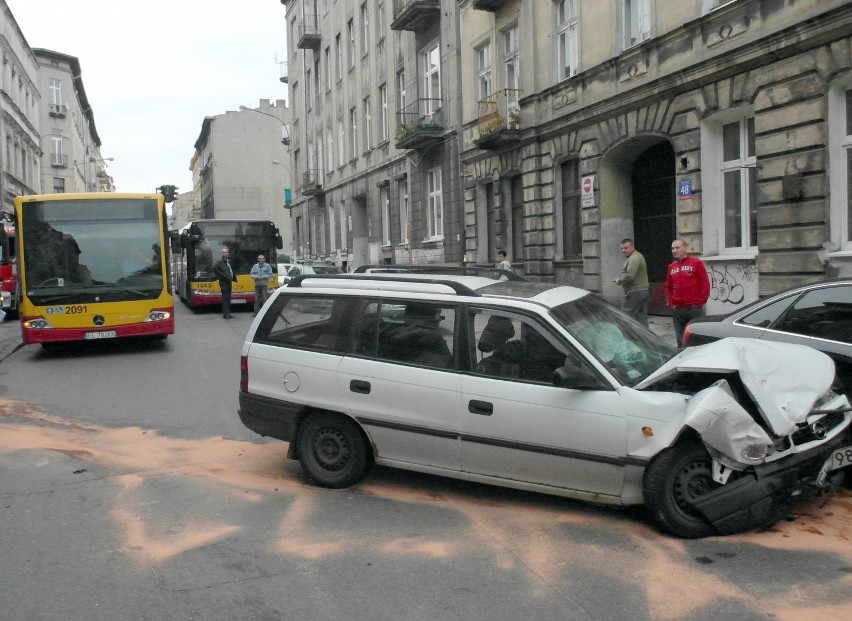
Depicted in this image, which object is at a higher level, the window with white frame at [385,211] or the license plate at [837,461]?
the window with white frame at [385,211]

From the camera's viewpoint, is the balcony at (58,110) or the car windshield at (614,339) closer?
the car windshield at (614,339)

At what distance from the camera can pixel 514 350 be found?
221 inches

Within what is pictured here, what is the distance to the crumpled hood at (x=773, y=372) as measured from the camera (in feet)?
16.1

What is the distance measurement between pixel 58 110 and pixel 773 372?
75.8 m

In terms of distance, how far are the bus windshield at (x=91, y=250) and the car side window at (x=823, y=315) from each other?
10502 mm

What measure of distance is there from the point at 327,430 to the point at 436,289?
4.41ft

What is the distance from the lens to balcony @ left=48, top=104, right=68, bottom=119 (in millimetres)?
70162

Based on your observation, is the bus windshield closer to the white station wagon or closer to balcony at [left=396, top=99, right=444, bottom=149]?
the white station wagon

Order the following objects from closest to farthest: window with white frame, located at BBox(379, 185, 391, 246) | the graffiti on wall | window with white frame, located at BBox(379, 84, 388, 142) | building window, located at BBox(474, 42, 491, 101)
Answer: the graffiti on wall
building window, located at BBox(474, 42, 491, 101)
window with white frame, located at BBox(379, 84, 388, 142)
window with white frame, located at BBox(379, 185, 391, 246)

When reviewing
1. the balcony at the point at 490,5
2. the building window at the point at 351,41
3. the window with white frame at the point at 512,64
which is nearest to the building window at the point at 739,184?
the window with white frame at the point at 512,64

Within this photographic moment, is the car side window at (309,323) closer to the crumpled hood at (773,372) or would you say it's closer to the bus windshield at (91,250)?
the crumpled hood at (773,372)

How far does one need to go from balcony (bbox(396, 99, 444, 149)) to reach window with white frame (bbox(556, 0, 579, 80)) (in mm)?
8084

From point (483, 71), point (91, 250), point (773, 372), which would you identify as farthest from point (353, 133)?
point (773, 372)

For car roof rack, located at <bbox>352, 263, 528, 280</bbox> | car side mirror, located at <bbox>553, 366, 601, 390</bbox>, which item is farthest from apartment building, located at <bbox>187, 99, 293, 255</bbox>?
car side mirror, located at <bbox>553, 366, 601, 390</bbox>
